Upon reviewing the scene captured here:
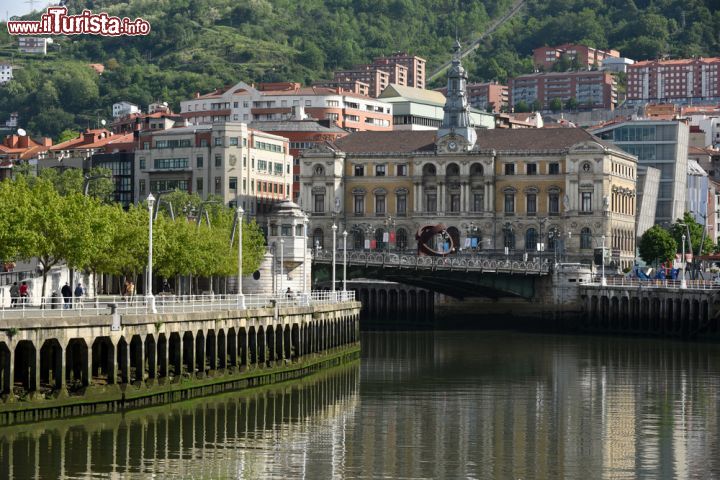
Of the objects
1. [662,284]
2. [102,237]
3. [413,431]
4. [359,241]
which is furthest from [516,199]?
[413,431]

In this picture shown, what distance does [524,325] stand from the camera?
536ft

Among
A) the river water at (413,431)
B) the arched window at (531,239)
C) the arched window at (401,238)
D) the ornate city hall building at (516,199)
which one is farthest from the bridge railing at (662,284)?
the arched window at (401,238)

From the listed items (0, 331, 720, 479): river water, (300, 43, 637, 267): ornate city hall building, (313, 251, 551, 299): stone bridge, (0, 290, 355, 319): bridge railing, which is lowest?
(0, 331, 720, 479): river water

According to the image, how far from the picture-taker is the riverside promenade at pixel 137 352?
68.6 metres

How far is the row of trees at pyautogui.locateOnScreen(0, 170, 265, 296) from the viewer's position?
83438 millimetres

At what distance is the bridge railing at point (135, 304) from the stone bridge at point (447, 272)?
37185 millimetres

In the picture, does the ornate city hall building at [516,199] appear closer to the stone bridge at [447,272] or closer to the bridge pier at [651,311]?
the stone bridge at [447,272]

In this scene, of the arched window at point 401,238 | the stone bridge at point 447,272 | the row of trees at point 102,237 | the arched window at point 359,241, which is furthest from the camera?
the arched window at point 359,241

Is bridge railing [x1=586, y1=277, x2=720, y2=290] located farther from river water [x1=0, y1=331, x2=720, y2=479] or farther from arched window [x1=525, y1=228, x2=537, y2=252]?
river water [x1=0, y1=331, x2=720, y2=479]

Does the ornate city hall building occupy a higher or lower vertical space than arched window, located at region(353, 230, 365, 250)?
higher

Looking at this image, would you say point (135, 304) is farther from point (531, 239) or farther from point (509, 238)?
point (509, 238)

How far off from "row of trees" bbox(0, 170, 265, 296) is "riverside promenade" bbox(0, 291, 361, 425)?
4.19 m

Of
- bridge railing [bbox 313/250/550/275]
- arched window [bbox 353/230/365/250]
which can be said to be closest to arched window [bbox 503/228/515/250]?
arched window [bbox 353/230/365/250]

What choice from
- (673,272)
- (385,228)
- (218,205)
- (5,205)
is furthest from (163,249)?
(385,228)
